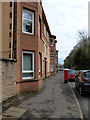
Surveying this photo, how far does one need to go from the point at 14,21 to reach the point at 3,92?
193 inches

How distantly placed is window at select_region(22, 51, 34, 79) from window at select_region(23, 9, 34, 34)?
179cm

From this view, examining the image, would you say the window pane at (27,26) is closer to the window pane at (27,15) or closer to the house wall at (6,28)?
the window pane at (27,15)

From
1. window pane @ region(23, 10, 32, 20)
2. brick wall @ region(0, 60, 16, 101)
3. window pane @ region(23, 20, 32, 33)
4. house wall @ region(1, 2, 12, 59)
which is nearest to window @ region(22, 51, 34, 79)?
brick wall @ region(0, 60, 16, 101)

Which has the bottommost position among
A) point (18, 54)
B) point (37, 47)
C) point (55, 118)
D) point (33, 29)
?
point (55, 118)

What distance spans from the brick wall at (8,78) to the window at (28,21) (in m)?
2.92

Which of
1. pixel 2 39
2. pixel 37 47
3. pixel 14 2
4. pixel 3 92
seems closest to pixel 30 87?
pixel 3 92

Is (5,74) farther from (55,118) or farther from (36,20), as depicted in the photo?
(36,20)

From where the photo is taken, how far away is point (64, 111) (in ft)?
16.9

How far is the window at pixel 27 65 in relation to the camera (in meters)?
8.57

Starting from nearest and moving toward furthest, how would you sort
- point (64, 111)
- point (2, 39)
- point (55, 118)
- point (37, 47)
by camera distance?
point (55, 118) → point (64, 111) → point (2, 39) → point (37, 47)

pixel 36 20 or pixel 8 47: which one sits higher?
pixel 36 20

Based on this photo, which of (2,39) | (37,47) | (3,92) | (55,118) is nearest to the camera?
(55,118)

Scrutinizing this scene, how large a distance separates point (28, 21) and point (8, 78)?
4.71 meters

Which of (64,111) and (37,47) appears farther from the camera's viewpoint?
(37,47)
